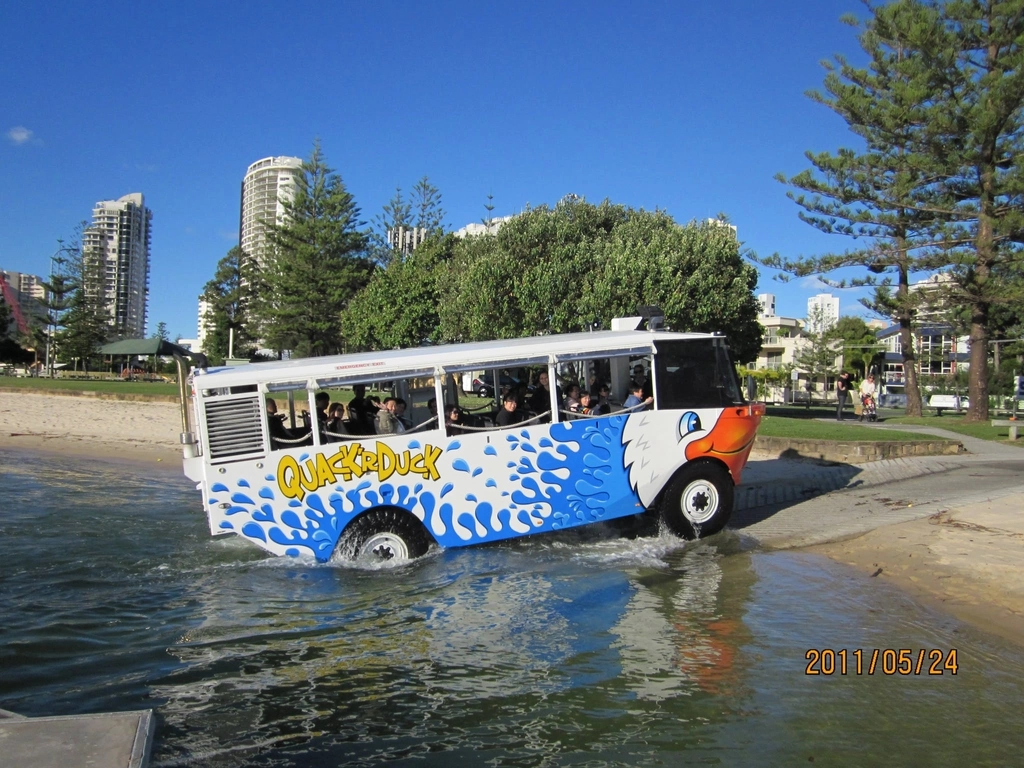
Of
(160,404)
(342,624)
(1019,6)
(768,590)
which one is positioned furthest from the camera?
(160,404)

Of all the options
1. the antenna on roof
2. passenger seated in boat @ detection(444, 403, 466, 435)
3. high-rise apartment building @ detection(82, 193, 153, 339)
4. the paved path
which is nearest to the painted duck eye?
the antenna on roof

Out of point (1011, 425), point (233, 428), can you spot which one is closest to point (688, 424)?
point (233, 428)

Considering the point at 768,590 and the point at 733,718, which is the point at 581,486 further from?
the point at 733,718

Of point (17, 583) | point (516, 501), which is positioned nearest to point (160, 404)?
point (17, 583)

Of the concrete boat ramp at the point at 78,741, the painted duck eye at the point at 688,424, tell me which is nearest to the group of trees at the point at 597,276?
the painted duck eye at the point at 688,424

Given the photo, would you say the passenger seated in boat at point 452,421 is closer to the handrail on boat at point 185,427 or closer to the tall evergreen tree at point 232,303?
the handrail on boat at point 185,427

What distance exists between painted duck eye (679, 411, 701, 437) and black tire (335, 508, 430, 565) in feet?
11.2

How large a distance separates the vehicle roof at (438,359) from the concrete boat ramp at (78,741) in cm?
494

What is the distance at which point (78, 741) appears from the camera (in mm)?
4270

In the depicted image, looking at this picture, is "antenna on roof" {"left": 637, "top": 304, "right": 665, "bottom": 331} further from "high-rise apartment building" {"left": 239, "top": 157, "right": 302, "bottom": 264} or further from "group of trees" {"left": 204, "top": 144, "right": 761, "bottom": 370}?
"high-rise apartment building" {"left": 239, "top": 157, "right": 302, "bottom": 264}

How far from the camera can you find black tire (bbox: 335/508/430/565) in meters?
9.45

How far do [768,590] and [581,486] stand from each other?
2402mm

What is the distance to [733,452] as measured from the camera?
1062 centimetres

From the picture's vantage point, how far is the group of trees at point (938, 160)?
25.6m
